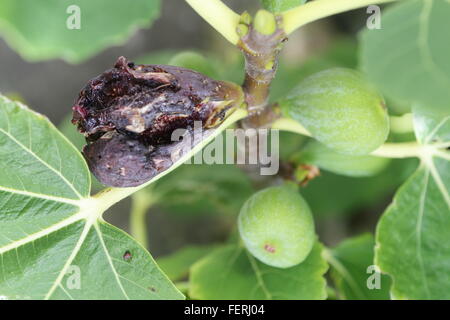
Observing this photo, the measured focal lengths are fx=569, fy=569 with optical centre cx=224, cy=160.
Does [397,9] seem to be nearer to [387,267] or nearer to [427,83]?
[427,83]

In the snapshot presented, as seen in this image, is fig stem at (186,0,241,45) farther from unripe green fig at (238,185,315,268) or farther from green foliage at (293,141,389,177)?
green foliage at (293,141,389,177)

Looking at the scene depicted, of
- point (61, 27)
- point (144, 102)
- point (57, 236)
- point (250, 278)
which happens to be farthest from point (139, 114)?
point (250, 278)

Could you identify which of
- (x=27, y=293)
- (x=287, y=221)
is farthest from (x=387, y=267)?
(x=27, y=293)

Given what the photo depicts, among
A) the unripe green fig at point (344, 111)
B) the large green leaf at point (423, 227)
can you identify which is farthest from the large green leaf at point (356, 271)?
the unripe green fig at point (344, 111)

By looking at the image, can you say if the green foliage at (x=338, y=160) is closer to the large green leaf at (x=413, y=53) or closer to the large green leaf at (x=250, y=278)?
the large green leaf at (x=250, y=278)
